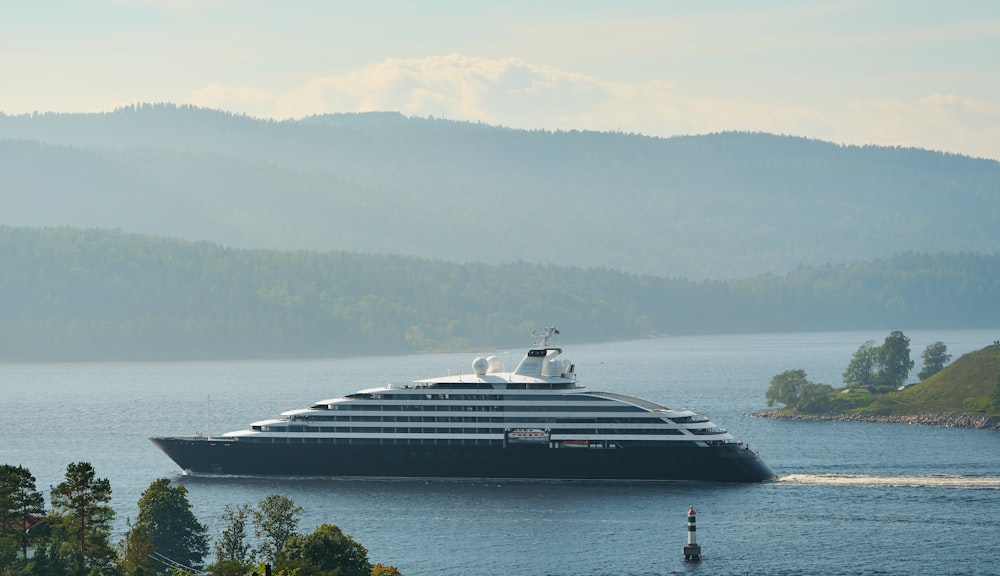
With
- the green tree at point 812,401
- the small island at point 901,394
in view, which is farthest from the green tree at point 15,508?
the green tree at point 812,401

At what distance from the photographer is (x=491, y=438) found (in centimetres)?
11312

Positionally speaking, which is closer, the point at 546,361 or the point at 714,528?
the point at 714,528

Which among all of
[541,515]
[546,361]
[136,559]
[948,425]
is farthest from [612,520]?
[948,425]

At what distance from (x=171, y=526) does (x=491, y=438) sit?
3346cm

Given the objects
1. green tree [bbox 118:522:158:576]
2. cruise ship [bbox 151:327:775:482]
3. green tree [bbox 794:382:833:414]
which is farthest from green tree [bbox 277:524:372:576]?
green tree [bbox 794:382:833:414]

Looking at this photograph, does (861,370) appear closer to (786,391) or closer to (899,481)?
(786,391)

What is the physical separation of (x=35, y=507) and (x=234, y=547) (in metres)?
10.5

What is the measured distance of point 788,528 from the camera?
9625 cm

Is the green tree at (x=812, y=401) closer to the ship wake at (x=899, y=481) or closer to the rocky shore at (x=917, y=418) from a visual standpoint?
the rocky shore at (x=917, y=418)

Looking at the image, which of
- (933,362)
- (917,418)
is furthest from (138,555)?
(933,362)

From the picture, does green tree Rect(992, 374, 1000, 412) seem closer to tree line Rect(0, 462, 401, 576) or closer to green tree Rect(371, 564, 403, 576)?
tree line Rect(0, 462, 401, 576)

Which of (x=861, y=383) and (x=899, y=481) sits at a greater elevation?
(x=861, y=383)

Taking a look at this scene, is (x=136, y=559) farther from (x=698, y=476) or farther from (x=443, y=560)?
(x=698, y=476)

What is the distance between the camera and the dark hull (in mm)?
111000
